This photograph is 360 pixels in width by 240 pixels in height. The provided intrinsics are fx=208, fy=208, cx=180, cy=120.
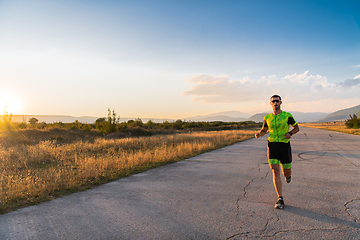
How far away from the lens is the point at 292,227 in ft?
11.2

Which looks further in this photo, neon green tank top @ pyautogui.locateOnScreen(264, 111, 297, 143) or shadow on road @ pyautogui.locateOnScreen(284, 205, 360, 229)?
neon green tank top @ pyautogui.locateOnScreen(264, 111, 297, 143)

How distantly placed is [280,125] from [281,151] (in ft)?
1.74

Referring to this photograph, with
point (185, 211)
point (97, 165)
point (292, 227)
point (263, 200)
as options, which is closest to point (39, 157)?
point (97, 165)

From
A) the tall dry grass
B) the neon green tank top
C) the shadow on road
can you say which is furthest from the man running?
the tall dry grass

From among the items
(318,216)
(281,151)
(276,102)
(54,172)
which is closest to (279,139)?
(281,151)

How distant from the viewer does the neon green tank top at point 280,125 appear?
4.20 metres

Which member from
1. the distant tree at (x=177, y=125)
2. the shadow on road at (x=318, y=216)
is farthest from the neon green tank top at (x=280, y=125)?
the distant tree at (x=177, y=125)

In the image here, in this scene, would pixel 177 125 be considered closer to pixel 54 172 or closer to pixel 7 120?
pixel 7 120

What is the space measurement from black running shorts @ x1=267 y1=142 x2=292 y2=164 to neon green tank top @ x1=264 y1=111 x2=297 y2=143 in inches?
3.4

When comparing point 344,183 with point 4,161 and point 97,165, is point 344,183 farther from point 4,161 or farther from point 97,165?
point 4,161

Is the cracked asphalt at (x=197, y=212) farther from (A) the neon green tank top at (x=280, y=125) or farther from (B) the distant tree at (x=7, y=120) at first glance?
(B) the distant tree at (x=7, y=120)

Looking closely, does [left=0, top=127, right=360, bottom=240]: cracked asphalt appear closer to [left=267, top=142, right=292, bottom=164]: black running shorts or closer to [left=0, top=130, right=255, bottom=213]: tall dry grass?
[left=0, top=130, right=255, bottom=213]: tall dry grass

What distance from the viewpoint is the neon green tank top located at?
420cm

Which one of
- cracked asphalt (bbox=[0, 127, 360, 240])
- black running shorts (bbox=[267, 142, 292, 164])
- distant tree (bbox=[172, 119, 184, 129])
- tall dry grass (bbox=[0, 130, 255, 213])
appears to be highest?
distant tree (bbox=[172, 119, 184, 129])
